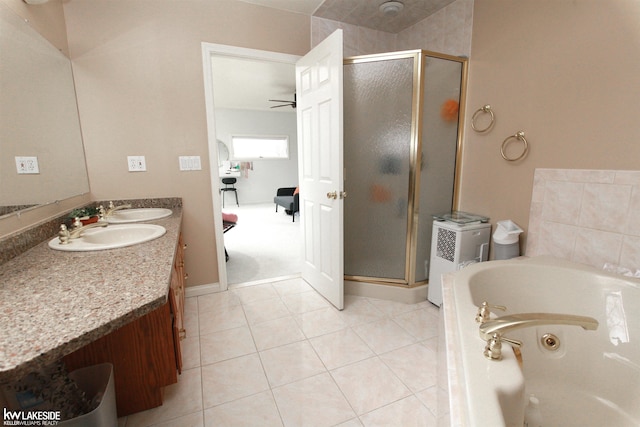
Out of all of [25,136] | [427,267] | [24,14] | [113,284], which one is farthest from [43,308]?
[427,267]

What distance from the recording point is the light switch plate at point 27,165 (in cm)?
120

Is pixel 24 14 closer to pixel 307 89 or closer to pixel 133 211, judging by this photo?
pixel 133 211

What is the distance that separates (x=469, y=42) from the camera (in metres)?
2.11

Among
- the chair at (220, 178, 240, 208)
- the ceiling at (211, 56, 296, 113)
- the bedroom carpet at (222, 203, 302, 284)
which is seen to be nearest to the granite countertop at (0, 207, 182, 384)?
the bedroom carpet at (222, 203, 302, 284)

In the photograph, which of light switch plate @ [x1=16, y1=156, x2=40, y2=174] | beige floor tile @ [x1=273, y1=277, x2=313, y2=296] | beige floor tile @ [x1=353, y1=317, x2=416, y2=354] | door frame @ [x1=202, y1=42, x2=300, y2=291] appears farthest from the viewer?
beige floor tile @ [x1=273, y1=277, x2=313, y2=296]

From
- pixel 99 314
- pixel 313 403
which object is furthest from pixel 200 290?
pixel 99 314

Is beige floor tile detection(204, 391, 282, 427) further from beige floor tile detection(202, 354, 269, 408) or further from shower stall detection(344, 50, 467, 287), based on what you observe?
shower stall detection(344, 50, 467, 287)

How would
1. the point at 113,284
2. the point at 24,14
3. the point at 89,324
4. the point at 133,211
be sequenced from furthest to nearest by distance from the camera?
the point at 133,211, the point at 24,14, the point at 113,284, the point at 89,324

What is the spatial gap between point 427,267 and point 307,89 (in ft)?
5.74

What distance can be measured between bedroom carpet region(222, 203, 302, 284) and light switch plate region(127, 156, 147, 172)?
1.26m

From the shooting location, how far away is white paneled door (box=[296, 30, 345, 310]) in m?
1.93

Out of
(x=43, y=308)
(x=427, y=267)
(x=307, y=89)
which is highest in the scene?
(x=307, y=89)

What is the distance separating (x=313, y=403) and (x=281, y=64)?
338cm

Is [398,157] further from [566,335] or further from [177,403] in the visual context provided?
[177,403]
